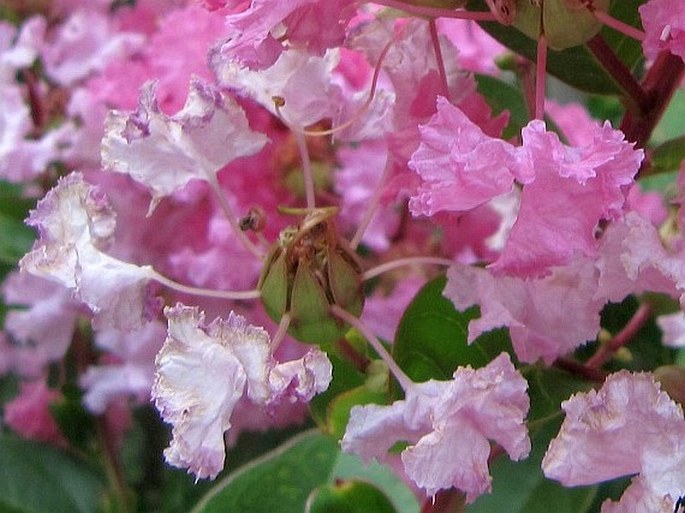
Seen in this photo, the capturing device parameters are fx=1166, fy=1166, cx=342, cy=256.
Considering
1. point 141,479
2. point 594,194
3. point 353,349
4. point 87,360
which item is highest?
point 594,194

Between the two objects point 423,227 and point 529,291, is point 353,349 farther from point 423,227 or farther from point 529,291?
point 423,227

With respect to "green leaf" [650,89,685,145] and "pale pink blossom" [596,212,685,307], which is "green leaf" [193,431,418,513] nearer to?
"pale pink blossom" [596,212,685,307]

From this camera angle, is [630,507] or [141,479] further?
[141,479]

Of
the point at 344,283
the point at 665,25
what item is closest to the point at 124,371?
the point at 344,283

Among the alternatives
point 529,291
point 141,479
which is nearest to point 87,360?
point 141,479

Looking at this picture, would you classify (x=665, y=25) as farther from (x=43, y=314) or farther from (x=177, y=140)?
(x=43, y=314)

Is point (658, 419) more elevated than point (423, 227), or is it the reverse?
point (658, 419)
